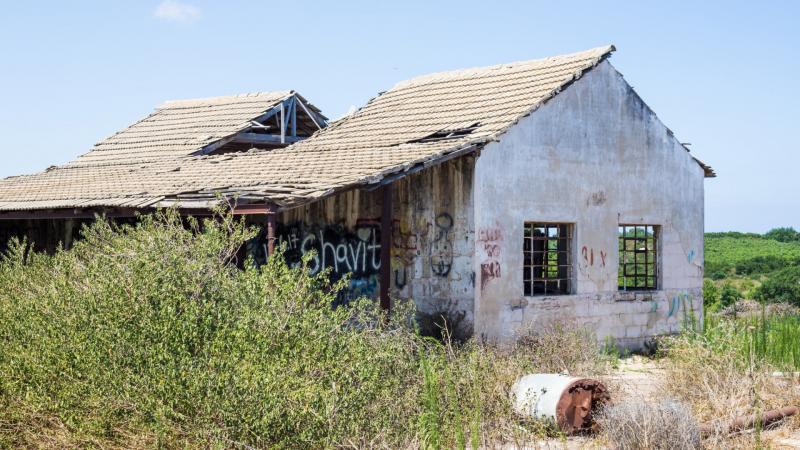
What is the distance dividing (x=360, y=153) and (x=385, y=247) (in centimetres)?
232

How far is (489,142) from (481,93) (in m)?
3.02

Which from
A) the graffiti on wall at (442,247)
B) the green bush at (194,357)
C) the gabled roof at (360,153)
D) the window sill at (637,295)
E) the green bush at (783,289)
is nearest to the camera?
the green bush at (194,357)

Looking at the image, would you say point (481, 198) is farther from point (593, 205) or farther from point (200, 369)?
point (200, 369)

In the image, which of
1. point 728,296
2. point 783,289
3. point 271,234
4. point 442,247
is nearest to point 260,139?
point 442,247

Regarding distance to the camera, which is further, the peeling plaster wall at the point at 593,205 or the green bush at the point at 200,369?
the peeling plaster wall at the point at 593,205

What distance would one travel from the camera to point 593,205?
15711mm

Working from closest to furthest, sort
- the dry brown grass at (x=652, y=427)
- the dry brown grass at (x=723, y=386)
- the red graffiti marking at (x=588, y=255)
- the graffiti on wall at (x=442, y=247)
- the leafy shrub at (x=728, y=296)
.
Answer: the dry brown grass at (x=652, y=427) → the dry brown grass at (x=723, y=386) → the graffiti on wall at (x=442, y=247) → the red graffiti marking at (x=588, y=255) → the leafy shrub at (x=728, y=296)

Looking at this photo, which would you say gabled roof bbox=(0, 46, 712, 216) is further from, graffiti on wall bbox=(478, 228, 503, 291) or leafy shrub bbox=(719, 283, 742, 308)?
leafy shrub bbox=(719, 283, 742, 308)

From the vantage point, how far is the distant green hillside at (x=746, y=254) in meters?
48.4

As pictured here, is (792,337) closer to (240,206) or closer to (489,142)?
(489,142)

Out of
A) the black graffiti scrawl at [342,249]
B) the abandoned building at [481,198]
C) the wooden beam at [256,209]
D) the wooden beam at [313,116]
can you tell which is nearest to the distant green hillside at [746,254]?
the wooden beam at [313,116]

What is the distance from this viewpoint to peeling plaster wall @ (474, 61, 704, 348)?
1427cm

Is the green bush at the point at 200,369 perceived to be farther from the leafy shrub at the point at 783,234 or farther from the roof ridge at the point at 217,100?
the leafy shrub at the point at 783,234

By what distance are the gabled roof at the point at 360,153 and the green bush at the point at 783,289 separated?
71.9 ft
